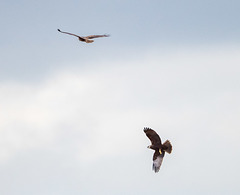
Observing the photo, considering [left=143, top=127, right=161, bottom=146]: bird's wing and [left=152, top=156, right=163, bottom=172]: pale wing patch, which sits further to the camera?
[left=152, top=156, right=163, bottom=172]: pale wing patch

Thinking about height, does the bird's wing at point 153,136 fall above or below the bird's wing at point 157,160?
above

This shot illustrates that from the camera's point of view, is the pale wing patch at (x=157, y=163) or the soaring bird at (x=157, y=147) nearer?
the soaring bird at (x=157, y=147)

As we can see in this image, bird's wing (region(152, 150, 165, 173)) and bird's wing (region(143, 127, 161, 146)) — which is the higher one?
bird's wing (region(143, 127, 161, 146))

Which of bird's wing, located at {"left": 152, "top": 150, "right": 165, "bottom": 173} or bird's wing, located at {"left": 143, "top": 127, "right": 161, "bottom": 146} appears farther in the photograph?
bird's wing, located at {"left": 152, "top": 150, "right": 165, "bottom": 173}

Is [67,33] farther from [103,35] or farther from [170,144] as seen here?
[170,144]

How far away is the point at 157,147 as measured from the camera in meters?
101

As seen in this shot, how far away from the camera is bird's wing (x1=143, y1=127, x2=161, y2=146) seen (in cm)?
9925

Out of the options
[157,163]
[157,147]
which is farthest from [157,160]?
[157,147]

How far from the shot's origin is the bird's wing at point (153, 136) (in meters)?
99.2

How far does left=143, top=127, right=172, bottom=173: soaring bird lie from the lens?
99.5 m

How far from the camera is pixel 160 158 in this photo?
101875 mm

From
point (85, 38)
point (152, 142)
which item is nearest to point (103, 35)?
point (85, 38)

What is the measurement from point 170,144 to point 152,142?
1.76m

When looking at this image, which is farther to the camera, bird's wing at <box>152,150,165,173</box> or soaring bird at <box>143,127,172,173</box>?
bird's wing at <box>152,150,165,173</box>
